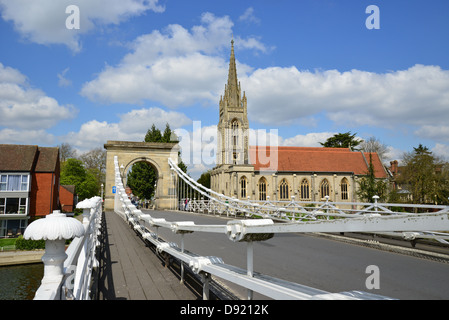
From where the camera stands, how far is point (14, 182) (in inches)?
1172

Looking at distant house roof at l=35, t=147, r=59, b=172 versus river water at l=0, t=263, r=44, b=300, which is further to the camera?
distant house roof at l=35, t=147, r=59, b=172

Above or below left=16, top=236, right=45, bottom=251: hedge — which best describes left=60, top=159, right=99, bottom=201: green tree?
above

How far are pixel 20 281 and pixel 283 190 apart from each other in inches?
1580

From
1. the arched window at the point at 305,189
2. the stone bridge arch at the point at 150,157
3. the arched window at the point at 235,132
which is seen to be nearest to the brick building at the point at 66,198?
the stone bridge arch at the point at 150,157

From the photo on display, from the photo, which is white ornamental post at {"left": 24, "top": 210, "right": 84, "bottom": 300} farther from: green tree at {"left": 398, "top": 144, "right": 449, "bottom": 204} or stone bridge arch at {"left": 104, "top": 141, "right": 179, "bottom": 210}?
stone bridge arch at {"left": 104, "top": 141, "right": 179, "bottom": 210}

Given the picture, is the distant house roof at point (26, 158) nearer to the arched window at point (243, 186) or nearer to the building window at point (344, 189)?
the arched window at point (243, 186)

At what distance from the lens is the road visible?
14.9 feet

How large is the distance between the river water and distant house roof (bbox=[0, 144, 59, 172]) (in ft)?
41.2

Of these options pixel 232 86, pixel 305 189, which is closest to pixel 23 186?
pixel 305 189

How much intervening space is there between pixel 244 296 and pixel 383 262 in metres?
3.76

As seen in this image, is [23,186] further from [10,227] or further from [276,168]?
[276,168]

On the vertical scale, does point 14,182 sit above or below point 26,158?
below

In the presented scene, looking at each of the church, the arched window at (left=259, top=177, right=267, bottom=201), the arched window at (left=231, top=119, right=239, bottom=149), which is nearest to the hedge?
the church

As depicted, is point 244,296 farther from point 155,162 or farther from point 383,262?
point 155,162
